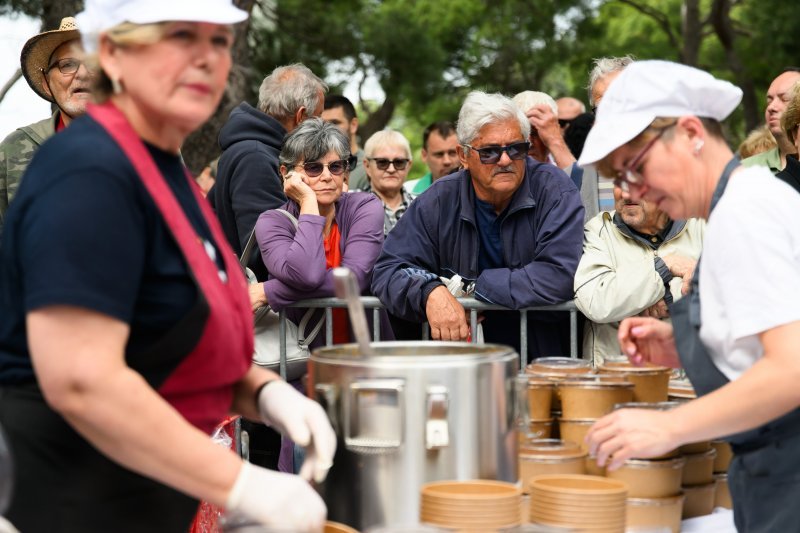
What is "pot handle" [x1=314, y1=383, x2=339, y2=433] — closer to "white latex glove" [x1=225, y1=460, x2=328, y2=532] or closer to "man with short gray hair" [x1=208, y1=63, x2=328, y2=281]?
"white latex glove" [x1=225, y1=460, x2=328, y2=532]

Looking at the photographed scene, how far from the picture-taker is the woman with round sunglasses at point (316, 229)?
4770mm

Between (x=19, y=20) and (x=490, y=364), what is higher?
(x=19, y=20)

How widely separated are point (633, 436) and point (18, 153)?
317cm

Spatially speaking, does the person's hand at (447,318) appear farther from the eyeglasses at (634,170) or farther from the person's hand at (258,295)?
the eyeglasses at (634,170)

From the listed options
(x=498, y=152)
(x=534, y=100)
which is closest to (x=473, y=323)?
(x=498, y=152)

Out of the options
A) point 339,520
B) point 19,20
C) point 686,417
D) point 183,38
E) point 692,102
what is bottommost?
point 339,520

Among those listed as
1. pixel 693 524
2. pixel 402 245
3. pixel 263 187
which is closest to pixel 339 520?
pixel 693 524

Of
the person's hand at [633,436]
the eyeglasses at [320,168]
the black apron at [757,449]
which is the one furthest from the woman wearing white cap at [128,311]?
the eyeglasses at [320,168]

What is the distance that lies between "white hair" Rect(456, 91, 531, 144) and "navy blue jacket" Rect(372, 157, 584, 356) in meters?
0.17

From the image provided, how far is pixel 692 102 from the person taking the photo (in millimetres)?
2393

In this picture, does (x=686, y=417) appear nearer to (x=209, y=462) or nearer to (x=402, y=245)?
(x=209, y=462)

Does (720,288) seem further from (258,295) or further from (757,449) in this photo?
(258,295)

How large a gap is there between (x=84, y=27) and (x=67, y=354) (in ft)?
2.02

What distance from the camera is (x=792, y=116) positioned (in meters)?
4.56
